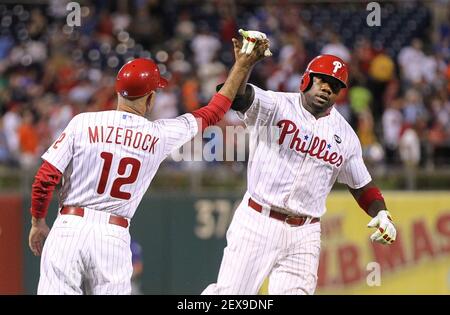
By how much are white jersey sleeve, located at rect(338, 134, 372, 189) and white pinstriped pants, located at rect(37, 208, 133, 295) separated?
5.96ft

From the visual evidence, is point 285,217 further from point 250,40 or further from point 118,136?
point 118,136

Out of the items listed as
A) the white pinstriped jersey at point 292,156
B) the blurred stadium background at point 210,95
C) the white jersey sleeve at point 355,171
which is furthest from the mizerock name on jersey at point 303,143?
the blurred stadium background at point 210,95

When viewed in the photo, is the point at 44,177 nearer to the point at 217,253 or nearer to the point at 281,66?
the point at 217,253

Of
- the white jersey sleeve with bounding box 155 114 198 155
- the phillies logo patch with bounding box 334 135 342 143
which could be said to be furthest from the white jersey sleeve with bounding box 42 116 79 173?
the phillies logo patch with bounding box 334 135 342 143

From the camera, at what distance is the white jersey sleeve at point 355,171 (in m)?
7.05

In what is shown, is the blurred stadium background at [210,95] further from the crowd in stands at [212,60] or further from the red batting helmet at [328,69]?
the red batting helmet at [328,69]

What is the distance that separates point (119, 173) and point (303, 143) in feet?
4.57

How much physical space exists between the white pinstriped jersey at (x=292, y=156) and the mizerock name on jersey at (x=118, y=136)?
0.89 meters

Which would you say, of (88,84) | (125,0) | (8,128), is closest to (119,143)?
(8,128)

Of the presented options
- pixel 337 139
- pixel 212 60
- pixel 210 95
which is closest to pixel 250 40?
pixel 337 139

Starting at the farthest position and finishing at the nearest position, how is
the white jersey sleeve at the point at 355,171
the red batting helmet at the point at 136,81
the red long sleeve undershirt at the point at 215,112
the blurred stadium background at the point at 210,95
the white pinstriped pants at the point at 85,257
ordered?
the blurred stadium background at the point at 210,95 → the white jersey sleeve at the point at 355,171 → the red long sleeve undershirt at the point at 215,112 → the red batting helmet at the point at 136,81 → the white pinstriped pants at the point at 85,257

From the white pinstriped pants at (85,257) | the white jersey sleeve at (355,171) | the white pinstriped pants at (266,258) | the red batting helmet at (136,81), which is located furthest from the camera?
the white jersey sleeve at (355,171)

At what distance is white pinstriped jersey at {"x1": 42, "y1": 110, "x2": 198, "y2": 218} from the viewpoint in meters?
6.05

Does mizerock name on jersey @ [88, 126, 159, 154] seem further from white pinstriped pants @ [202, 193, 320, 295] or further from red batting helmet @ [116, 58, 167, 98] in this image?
white pinstriped pants @ [202, 193, 320, 295]
